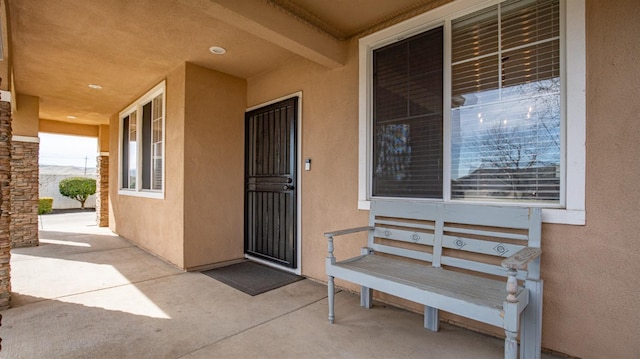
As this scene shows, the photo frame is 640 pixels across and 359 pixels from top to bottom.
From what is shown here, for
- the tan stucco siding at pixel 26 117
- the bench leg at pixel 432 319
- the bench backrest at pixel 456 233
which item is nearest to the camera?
the bench backrest at pixel 456 233

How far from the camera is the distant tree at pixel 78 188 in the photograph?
12.3 m

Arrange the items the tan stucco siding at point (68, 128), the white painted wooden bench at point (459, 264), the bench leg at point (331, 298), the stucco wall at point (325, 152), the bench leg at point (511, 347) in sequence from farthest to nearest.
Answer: the tan stucco siding at point (68, 128) → the stucco wall at point (325, 152) → the bench leg at point (331, 298) → the white painted wooden bench at point (459, 264) → the bench leg at point (511, 347)

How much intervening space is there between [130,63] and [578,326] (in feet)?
16.8

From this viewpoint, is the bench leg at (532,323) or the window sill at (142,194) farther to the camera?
the window sill at (142,194)

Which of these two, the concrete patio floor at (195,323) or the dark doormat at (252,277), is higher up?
the concrete patio floor at (195,323)

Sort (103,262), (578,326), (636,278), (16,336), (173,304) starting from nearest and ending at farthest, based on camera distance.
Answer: (636,278), (578,326), (16,336), (173,304), (103,262)

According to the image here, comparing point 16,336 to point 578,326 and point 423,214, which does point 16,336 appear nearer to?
point 423,214

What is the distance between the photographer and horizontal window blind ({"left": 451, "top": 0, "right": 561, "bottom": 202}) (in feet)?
6.97

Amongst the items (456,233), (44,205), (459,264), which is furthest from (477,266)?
(44,205)

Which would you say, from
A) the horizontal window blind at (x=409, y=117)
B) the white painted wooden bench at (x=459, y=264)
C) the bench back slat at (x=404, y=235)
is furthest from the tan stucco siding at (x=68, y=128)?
the bench back slat at (x=404, y=235)

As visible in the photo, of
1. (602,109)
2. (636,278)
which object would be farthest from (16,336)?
(602,109)

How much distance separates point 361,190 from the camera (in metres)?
3.06

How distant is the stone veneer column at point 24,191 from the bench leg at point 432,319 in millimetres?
6461

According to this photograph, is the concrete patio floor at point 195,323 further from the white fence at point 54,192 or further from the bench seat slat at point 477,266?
the white fence at point 54,192
